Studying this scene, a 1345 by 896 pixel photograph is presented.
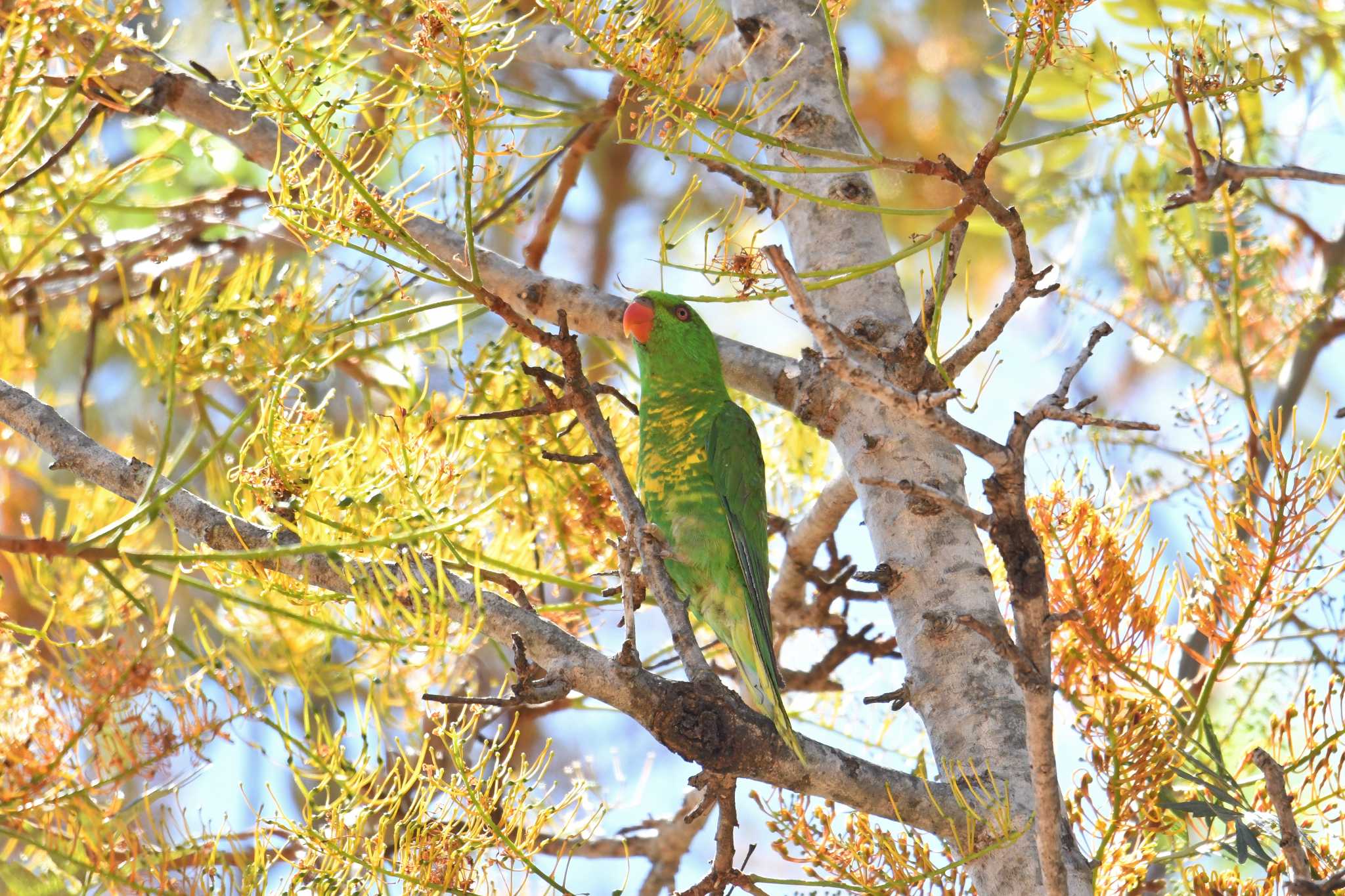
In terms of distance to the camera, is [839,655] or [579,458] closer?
[579,458]

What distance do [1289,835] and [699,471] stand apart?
4.48 feet

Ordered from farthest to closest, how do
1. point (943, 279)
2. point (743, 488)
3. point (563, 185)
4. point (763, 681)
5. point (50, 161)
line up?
1. point (563, 185)
2. point (743, 488)
3. point (763, 681)
4. point (50, 161)
5. point (943, 279)

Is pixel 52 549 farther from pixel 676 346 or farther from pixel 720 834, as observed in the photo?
pixel 676 346

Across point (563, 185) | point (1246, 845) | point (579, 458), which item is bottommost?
point (1246, 845)

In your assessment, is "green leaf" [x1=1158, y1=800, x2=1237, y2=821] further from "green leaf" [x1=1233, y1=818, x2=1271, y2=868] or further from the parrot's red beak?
the parrot's red beak

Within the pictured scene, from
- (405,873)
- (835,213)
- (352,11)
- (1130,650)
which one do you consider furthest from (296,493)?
(1130,650)

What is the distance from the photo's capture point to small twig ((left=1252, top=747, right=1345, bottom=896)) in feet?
3.84

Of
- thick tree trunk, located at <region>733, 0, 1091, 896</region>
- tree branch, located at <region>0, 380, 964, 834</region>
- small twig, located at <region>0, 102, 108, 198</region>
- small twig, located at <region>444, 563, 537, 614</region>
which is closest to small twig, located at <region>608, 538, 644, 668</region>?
tree branch, located at <region>0, 380, 964, 834</region>

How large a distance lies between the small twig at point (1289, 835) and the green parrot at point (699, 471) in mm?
1147

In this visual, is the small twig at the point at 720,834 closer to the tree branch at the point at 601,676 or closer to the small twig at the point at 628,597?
the tree branch at the point at 601,676

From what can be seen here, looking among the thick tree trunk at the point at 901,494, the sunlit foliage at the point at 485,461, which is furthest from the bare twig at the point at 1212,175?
the thick tree trunk at the point at 901,494

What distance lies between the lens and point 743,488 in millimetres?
2365

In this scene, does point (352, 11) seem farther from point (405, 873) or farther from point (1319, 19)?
point (1319, 19)

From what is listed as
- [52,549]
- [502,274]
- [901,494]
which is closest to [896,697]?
[901,494]
